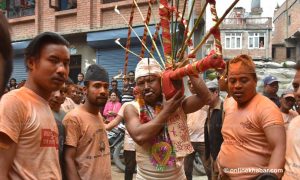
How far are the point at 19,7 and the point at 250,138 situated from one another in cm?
1504

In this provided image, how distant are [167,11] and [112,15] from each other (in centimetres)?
1075

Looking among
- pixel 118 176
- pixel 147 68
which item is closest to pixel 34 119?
pixel 147 68

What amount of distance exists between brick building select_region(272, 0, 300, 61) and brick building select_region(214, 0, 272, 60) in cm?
169

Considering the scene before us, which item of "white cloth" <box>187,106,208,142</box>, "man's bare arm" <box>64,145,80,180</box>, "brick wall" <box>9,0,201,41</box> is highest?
"brick wall" <box>9,0,201,41</box>

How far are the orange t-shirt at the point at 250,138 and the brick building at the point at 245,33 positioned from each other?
49.6 metres

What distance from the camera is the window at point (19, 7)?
16.2m

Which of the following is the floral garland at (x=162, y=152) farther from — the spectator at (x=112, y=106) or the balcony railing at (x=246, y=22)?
the balcony railing at (x=246, y=22)

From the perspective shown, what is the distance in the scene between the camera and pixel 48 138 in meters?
2.57

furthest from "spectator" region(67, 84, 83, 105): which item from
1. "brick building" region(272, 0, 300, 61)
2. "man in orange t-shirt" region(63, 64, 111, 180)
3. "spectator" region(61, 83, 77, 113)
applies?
"brick building" region(272, 0, 300, 61)

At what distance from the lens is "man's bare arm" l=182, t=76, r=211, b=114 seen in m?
3.10

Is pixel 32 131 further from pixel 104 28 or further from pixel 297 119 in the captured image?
pixel 104 28

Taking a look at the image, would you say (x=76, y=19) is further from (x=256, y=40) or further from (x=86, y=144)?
(x=256, y=40)

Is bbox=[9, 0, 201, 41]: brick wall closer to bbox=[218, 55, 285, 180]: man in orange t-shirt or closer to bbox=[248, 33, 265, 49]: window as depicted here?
bbox=[218, 55, 285, 180]: man in orange t-shirt

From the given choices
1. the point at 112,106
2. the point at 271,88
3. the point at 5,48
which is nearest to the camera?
the point at 5,48
